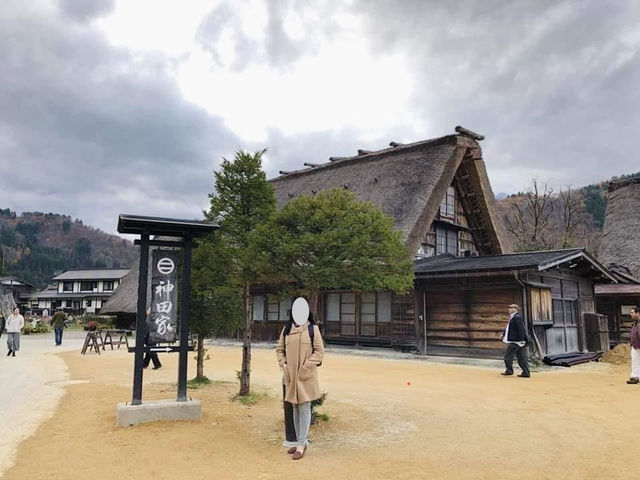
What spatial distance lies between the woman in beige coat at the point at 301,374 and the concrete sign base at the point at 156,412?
1.87 m

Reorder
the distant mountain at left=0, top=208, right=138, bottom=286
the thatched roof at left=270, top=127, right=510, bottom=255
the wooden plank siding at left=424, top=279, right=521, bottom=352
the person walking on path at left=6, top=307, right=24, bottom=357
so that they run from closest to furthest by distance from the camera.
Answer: the wooden plank siding at left=424, top=279, right=521, bottom=352
the person walking on path at left=6, top=307, right=24, bottom=357
the thatched roof at left=270, top=127, right=510, bottom=255
the distant mountain at left=0, top=208, right=138, bottom=286

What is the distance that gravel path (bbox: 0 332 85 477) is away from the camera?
5605 millimetres

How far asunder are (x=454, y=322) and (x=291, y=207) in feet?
29.2

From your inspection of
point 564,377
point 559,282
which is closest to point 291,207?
point 564,377

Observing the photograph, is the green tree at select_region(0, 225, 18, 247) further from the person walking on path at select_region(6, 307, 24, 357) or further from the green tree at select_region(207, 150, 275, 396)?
the green tree at select_region(207, 150, 275, 396)

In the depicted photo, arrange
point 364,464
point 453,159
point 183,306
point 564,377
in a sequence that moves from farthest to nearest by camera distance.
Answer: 1. point 453,159
2. point 564,377
3. point 183,306
4. point 364,464

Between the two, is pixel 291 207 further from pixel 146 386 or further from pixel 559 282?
pixel 559 282

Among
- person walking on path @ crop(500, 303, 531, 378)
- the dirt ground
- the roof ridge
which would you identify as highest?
the roof ridge

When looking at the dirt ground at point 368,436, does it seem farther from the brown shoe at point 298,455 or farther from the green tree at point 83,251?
the green tree at point 83,251

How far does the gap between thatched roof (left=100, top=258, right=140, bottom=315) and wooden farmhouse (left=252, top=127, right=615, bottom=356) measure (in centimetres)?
905

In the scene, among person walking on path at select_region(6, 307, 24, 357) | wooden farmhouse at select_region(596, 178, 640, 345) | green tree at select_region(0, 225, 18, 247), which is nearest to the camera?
person walking on path at select_region(6, 307, 24, 357)

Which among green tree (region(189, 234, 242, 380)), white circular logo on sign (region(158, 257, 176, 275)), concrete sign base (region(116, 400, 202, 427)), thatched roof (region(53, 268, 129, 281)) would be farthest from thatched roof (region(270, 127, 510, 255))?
thatched roof (region(53, 268, 129, 281))

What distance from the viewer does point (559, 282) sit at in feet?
51.6

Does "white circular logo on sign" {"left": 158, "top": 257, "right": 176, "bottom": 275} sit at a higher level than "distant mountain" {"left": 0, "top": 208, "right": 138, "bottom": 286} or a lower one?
lower
